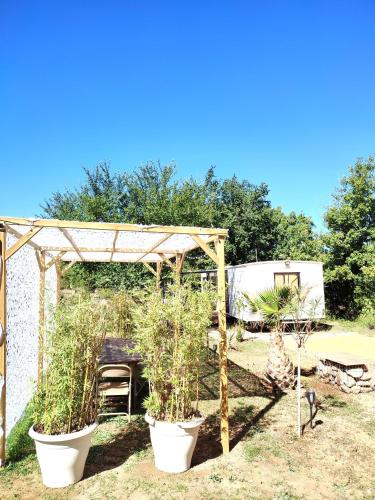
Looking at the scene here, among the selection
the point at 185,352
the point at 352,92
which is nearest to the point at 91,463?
the point at 185,352

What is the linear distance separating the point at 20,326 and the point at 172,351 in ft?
7.98

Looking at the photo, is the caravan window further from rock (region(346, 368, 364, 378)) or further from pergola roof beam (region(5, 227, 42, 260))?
pergola roof beam (region(5, 227, 42, 260))

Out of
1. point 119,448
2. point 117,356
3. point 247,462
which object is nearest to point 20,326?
point 117,356

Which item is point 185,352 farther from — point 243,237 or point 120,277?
point 243,237

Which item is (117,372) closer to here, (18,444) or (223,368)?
(18,444)

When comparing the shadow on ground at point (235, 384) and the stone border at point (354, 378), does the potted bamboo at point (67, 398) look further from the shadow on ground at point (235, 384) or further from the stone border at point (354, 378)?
the stone border at point (354, 378)

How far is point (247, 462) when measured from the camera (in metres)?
3.29

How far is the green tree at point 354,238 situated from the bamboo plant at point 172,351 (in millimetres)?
12794

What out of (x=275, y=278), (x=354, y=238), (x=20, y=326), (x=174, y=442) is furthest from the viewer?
(x=354, y=238)

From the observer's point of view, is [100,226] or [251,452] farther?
[251,452]

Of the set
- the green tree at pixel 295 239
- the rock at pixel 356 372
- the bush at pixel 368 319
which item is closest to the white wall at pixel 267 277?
the bush at pixel 368 319

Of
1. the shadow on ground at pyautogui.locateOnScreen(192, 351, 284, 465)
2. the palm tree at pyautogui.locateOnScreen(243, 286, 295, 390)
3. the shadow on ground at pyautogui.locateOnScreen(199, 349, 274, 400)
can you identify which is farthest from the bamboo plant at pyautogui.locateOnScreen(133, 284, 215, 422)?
the palm tree at pyautogui.locateOnScreen(243, 286, 295, 390)

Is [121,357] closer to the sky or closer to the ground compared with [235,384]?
closer to the sky

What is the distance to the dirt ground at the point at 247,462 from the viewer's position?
279cm
